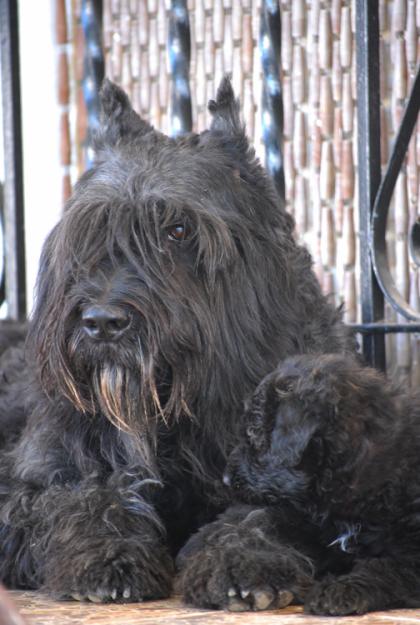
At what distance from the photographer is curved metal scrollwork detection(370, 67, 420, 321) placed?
353 cm

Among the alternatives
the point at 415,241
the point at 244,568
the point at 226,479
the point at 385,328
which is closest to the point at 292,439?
the point at 226,479

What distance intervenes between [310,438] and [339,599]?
1.57 ft

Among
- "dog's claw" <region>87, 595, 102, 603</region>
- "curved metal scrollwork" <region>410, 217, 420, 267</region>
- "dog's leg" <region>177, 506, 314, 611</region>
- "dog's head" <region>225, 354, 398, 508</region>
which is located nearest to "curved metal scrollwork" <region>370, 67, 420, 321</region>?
"curved metal scrollwork" <region>410, 217, 420, 267</region>

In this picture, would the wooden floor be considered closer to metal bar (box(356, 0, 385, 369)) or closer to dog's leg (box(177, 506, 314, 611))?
dog's leg (box(177, 506, 314, 611))

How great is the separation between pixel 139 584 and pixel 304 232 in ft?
11.2

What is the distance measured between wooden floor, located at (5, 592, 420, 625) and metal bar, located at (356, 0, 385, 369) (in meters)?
1.48

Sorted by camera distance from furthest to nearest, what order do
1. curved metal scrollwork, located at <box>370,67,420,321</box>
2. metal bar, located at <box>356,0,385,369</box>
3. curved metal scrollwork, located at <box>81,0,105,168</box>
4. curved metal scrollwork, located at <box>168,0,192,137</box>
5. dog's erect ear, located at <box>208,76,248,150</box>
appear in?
curved metal scrollwork, located at <box>81,0,105,168</box> → curved metal scrollwork, located at <box>168,0,192,137</box> → metal bar, located at <box>356,0,385,369</box> → curved metal scrollwork, located at <box>370,67,420,321</box> → dog's erect ear, located at <box>208,76,248,150</box>

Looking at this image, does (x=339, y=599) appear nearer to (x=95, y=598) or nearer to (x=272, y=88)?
(x=95, y=598)

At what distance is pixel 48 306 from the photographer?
2895mm

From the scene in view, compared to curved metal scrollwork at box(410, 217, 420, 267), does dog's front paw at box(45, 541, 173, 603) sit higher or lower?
lower

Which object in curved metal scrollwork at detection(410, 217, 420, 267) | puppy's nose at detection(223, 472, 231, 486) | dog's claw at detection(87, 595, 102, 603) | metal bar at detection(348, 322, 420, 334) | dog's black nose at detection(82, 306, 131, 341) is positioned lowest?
dog's claw at detection(87, 595, 102, 603)

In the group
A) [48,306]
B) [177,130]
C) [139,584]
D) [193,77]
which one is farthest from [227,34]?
[139,584]

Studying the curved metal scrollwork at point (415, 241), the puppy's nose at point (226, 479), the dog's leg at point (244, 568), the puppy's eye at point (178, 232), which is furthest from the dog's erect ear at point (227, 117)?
the dog's leg at point (244, 568)

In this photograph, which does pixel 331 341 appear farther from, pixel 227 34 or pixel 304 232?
pixel 227 34
